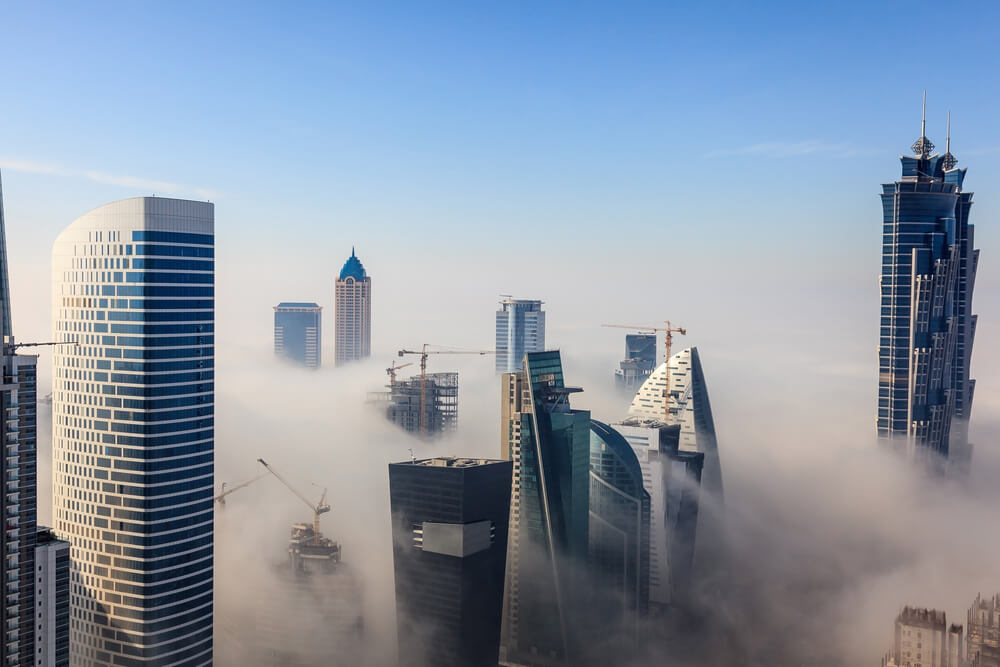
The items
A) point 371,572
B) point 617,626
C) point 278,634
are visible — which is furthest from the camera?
point 617,626

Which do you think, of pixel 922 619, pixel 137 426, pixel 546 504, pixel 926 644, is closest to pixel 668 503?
pixel 546 504

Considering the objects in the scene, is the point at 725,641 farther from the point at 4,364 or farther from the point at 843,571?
the point at 4,364

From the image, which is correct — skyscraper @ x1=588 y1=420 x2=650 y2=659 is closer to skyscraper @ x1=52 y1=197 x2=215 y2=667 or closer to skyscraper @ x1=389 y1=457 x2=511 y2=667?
skyscraper @ x1=389 y1=457 x2=511 y2=667

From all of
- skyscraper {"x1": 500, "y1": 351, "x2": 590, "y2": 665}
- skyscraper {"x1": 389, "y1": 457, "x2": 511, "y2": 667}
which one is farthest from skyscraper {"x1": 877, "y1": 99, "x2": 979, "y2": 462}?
skyscraper {"x1": 389, "y1": 457, "x2": 511, "y2": 667}

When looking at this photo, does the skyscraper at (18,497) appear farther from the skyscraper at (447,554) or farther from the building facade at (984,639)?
the building facade at (984,639)

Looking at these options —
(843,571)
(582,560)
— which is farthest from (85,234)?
(843,571)
